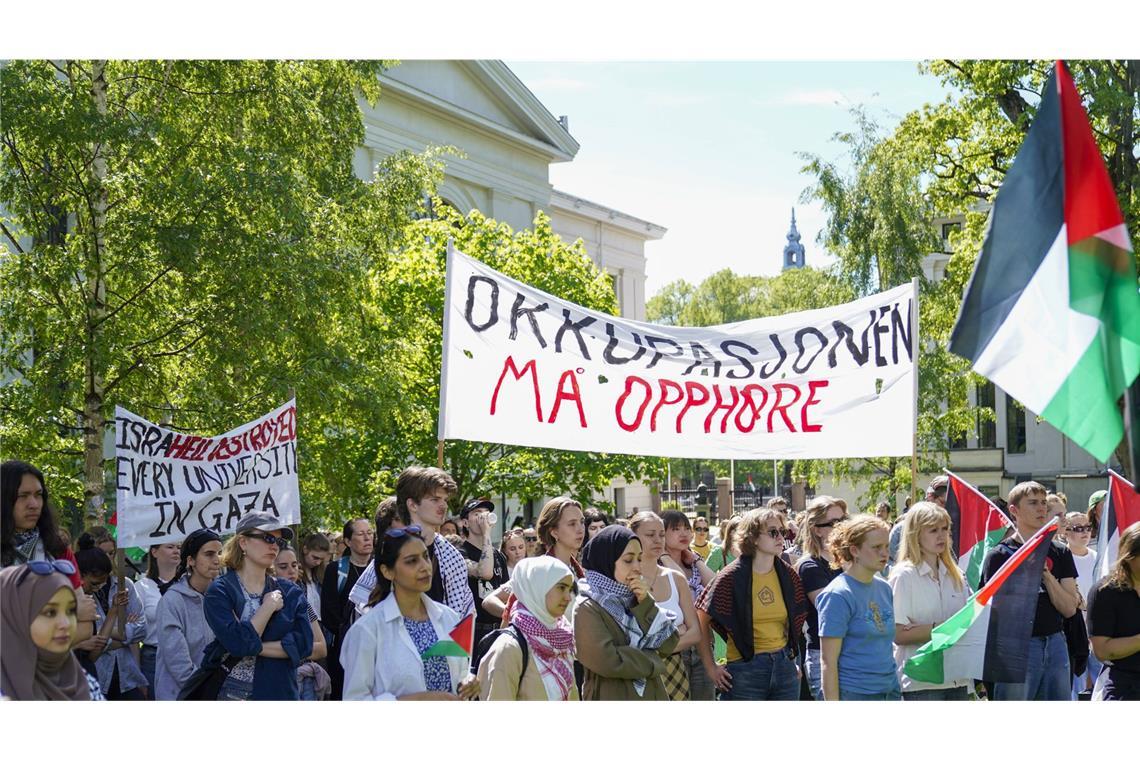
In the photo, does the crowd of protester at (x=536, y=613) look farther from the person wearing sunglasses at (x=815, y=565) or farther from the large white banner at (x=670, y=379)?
the large white banner at (x=670, y=379)

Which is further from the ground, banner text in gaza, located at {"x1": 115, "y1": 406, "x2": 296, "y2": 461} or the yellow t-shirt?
banner text in gaza, located at {"x1": 115, "y1": 406, "x2": 296, "y2": 461}

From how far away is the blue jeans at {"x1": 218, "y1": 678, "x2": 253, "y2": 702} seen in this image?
6.52m

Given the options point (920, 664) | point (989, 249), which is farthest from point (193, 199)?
point (989, 249)

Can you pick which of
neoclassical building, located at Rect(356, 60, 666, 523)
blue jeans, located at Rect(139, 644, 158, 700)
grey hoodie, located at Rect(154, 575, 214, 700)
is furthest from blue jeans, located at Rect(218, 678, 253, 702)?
neoclassical building, located at Rect(356, 60, 666, 523)

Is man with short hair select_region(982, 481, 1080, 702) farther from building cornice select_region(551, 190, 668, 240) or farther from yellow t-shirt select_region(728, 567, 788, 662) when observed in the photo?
building cornice select_region(551, 190, 668, 240)

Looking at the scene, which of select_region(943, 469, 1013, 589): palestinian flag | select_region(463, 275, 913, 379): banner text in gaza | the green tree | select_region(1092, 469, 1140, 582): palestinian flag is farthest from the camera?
the green tree

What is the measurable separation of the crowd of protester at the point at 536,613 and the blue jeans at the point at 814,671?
18mm

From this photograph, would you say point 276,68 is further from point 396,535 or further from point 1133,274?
point 1133,274

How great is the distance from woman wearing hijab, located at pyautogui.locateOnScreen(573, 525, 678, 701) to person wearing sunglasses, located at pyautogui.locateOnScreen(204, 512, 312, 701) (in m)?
1.43

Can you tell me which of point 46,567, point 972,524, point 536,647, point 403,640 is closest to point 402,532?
point 403,640

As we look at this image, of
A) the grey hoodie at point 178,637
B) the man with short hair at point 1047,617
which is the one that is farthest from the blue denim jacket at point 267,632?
the man with short hair at point 1047,617

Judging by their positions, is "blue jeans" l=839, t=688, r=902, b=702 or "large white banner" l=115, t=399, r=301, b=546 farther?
"large white banner" l=115, t=399, r=301, b=546

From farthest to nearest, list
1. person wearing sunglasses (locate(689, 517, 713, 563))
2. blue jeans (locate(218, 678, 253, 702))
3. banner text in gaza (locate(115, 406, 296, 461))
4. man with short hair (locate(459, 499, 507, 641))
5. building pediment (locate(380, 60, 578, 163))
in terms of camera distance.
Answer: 1. building pediment (locate(380, 60, 578, 163))
2. person wearing sunglasses (locate(689, 517, 713, 563))
3. banner text in gaza (locate(115, 406, 296, 461))
4. man with short hair (locate(459, 499, 507, 641))
5. blue jeans (locate(218, 678, 253, 702))

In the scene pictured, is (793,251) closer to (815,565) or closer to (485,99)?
(485,99)
